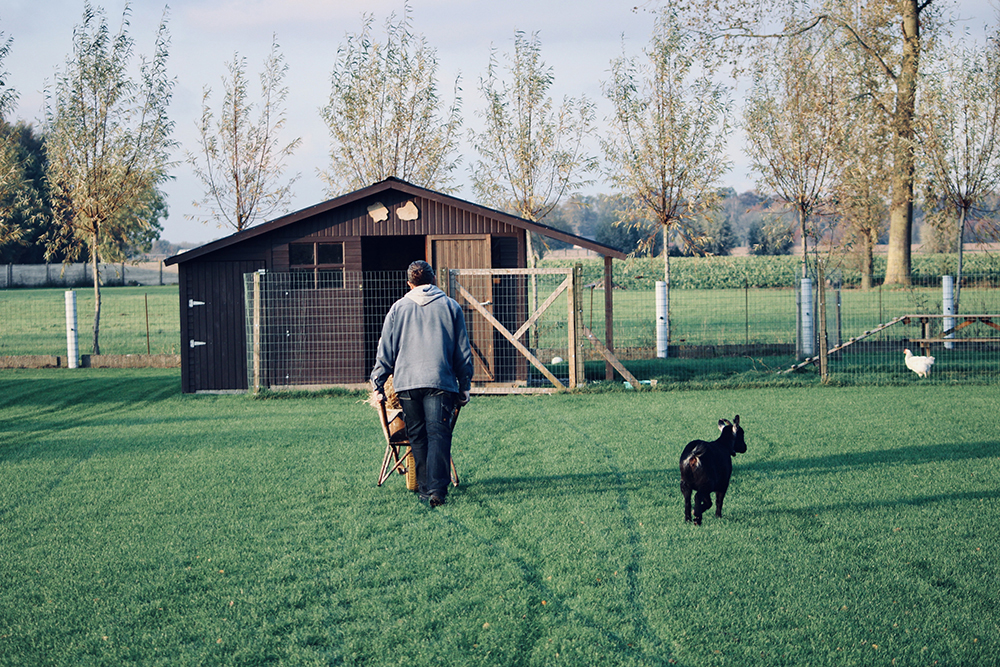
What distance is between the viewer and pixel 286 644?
4.08 metres

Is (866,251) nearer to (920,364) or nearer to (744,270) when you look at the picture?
(744,270)

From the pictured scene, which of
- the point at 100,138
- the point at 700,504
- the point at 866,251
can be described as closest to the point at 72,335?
the point at 100,138

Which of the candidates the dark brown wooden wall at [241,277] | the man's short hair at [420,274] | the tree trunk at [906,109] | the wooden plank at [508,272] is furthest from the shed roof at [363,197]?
the tree trunk at [906,109]

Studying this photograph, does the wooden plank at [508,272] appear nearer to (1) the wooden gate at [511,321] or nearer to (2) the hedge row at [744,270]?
(1) the wooden gate at [511,321]

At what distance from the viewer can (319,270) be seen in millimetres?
14047

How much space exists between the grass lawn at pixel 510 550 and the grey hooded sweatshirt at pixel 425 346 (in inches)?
38.3

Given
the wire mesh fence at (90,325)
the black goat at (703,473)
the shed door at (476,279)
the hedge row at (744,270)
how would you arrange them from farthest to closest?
the hedge row at (744,270) → the wire mesh fence at (90,325) → the shed door at (476,279) → the black goat at (703,473)

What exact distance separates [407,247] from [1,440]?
8.95m

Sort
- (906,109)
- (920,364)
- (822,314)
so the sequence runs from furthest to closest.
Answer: (906,109), (920,364), (822,314)

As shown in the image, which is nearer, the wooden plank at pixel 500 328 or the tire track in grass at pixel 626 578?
the tire track in grass at pixel 626 578

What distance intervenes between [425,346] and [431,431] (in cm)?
65

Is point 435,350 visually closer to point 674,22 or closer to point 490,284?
point 490,284

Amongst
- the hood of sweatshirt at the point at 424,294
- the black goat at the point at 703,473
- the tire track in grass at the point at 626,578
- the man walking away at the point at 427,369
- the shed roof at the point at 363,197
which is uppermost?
the shed roof at the point at 363,197

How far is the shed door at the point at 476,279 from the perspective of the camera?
44.8ft
